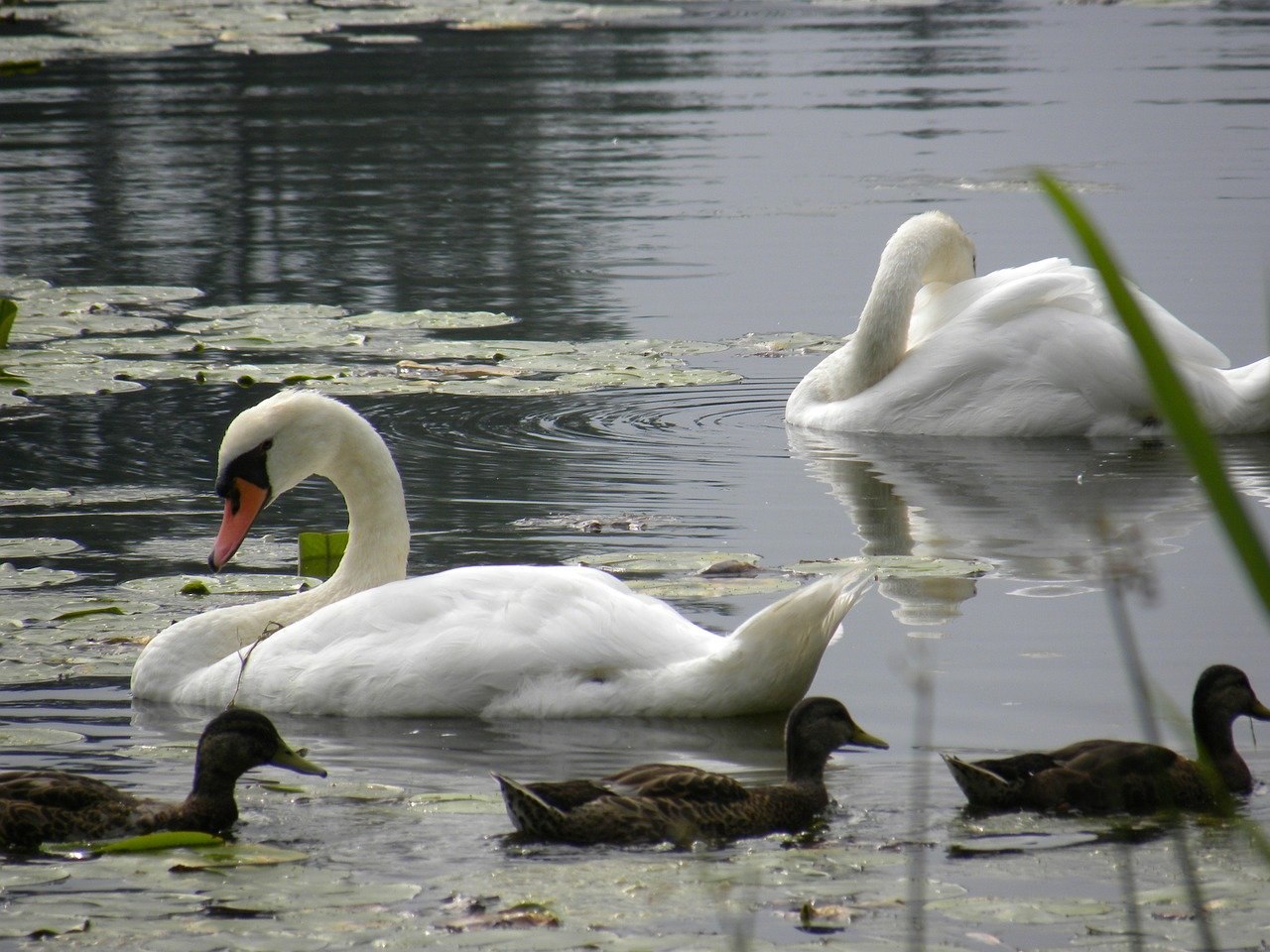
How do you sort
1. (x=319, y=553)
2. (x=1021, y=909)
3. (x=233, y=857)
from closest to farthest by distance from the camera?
(x=1021, y=909)
(x=233, y=857)
(x=319, y=553)

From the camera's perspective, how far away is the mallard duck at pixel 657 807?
4617 mm

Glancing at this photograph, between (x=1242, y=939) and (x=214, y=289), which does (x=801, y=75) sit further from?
(x=1242, y=939)

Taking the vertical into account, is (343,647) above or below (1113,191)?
below

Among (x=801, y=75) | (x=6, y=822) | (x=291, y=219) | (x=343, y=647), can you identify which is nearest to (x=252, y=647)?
(x=343, y=647)

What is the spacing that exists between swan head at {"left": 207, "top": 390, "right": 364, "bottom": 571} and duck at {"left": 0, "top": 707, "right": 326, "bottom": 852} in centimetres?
182

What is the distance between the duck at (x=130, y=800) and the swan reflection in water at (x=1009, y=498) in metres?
2.45

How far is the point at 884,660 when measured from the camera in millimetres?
6262

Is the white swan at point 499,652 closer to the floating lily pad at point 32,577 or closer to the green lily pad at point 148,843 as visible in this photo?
the floating lily pad at point 32,577

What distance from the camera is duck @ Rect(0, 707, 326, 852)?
4.63 m

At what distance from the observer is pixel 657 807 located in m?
4.64

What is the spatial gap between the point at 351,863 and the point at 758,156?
669 inches

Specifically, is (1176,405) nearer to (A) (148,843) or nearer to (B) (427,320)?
(A) (148,843)

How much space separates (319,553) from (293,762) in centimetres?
236

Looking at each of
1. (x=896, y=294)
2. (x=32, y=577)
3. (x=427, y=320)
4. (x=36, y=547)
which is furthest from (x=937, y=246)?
(x=32, y=577)
